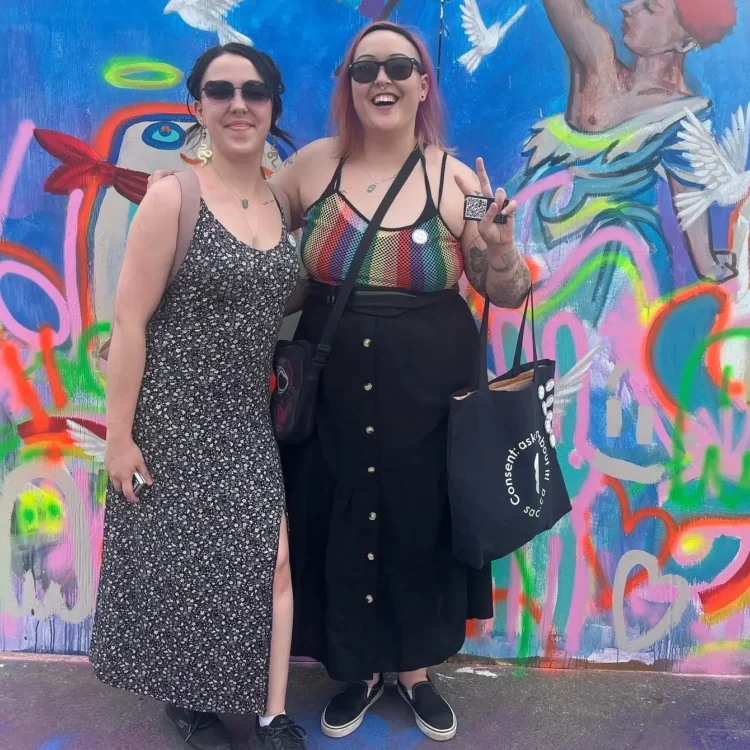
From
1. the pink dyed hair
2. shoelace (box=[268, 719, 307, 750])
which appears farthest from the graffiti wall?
shoelace (box=[268, 719, 307, 750])

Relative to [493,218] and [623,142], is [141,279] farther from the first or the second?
[623,142]

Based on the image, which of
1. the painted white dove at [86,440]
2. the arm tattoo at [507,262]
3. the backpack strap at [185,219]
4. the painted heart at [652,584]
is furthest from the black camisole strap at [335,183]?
the painted heart at [652,584]

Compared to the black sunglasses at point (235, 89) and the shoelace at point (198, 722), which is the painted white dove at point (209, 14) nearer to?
the black sunglasses at point (235, 89)

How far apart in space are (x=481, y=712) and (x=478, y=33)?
7.67 feet

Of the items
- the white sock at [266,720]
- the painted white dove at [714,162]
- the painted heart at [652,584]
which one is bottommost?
the white sock at [266,720]

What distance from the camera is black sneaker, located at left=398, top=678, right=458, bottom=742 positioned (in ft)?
7.61

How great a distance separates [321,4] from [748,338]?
1.89 m

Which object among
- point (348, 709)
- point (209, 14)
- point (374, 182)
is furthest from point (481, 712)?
point (209, 14)

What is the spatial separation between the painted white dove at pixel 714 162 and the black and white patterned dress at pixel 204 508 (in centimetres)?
143

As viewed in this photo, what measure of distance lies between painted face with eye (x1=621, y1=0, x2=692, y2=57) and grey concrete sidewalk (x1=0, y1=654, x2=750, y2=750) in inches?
89.2

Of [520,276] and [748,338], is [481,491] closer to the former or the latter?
[520,276]

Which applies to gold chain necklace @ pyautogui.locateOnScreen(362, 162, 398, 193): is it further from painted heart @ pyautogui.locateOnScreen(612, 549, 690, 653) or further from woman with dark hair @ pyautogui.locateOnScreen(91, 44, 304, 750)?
painted heart @ pyautogui.locateOnScreen(612, 549, 690, 653)

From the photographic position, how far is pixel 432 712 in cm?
235

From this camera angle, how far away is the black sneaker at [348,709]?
234 centimetres
